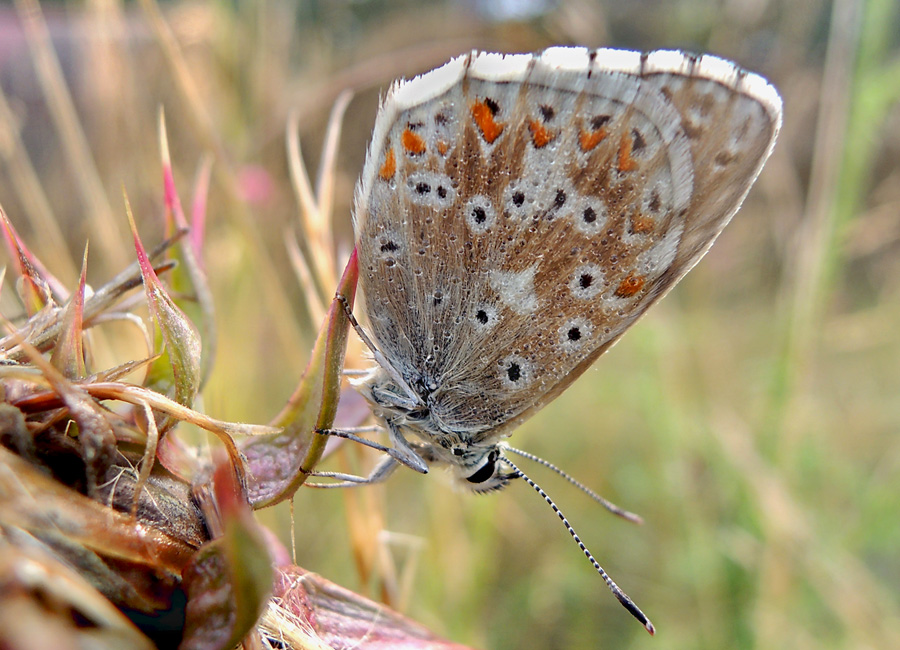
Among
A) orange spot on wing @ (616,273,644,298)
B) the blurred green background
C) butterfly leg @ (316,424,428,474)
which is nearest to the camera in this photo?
butterfly leg @ (316,424,428,474)

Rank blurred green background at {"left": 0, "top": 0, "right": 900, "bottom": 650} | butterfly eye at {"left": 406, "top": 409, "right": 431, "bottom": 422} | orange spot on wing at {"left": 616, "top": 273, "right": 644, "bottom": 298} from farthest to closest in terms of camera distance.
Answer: blurred green background at {"left": 0, "top": 0, "right": 900, "bottom": 650}, butterfly eye at {"left": 406, "top": 409, "right": 431, "bottom": 422}, orange spot on wing at {"left": 616, "top": 273, "right": 644, "bottom": 298}

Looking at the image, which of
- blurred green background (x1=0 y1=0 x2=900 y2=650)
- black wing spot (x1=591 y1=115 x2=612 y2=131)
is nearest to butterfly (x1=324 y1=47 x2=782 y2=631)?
black wing spot (x1=591 y1=115 x2=612 y2=131)

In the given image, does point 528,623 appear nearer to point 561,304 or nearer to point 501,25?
point 561,304

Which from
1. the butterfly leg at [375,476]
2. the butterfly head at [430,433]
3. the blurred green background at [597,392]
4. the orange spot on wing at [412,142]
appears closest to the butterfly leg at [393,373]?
the butterfly head at [430,433]

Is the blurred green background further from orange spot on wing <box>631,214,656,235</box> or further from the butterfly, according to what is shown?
orange spot on wing <box>631,214,656,235</box>

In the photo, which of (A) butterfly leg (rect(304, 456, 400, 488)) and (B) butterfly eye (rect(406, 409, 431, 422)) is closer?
(A) butterfly leg (rect(304, 456, 400, 488))

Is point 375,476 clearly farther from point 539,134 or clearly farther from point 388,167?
point 539,134
